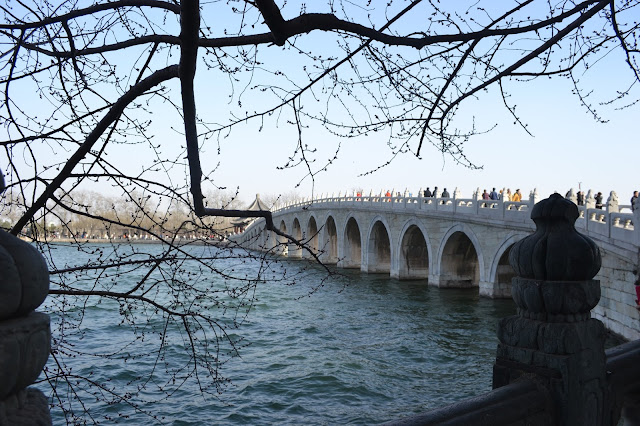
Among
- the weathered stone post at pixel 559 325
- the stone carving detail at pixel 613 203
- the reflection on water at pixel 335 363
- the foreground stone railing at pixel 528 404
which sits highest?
the stone carving detail at pixel 613 203

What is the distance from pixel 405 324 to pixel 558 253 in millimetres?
15071

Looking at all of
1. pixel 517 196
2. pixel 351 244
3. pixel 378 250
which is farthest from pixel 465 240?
pixel 351 244

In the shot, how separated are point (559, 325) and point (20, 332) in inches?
76.2

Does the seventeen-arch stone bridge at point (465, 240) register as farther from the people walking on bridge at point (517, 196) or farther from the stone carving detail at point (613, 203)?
the people walking on bridge at point (517, 196)

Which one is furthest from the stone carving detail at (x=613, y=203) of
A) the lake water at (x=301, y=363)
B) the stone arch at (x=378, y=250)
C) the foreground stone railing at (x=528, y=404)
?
the stone arch at (x=378, y=250)

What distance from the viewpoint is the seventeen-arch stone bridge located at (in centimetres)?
1291

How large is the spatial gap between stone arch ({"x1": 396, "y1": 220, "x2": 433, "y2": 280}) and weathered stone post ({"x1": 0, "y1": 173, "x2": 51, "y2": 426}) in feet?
89.2

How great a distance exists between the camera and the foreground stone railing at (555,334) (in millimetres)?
2189

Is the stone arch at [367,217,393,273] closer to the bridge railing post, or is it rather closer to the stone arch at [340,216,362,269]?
the stone arch at [340,216,362,269]

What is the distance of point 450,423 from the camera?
1.76m

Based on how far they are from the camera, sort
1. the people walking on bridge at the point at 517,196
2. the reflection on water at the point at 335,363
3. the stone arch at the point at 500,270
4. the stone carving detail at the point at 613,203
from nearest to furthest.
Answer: the reflection on water at the point at 335,363
the stone carving detail at the point at 613,203
the stone arch at the point at 500,270
the people walking on bridge at the point at 517,196

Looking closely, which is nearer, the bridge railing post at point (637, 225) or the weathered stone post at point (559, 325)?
the weathered stone post at point (559, 325)

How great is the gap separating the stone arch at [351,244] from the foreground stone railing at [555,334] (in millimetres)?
33247

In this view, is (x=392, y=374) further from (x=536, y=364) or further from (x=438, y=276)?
(x=438, y=276)
